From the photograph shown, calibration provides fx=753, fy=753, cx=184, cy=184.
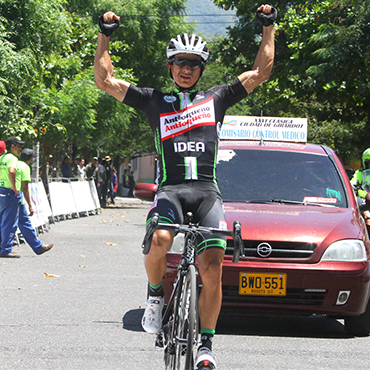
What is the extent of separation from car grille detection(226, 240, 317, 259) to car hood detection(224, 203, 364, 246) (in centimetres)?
4

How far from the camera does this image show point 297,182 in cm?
738

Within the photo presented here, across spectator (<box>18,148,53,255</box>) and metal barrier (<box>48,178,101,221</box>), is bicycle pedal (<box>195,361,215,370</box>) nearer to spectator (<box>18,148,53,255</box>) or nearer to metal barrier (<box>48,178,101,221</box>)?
spectator (<box>18,148,53,255</box>)

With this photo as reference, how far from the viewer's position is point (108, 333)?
20.5 feet

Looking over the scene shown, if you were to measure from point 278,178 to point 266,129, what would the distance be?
1.31 meters

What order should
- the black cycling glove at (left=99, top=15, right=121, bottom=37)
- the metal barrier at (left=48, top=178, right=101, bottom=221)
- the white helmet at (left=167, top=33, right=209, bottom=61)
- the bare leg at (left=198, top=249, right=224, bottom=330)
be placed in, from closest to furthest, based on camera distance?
the bare leg at (left=198, top=249, right=224, bottom=330) → the black cycling glove at (left=99, top=15, right=121, bottom=37) → the white helmet at (left=167, top=33, right=209, bottom=61) → the metal barrier at (left=48, top=178, right=101, bottom=221)

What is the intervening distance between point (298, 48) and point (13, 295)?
1607 cm

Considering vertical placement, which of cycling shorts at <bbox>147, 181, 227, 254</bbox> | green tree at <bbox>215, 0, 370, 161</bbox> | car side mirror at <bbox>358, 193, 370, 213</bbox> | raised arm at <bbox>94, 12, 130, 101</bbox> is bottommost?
car side mirror at <bbox>358, 193, 370, 213</bbox>

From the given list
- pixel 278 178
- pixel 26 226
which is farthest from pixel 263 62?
pixel 26 226

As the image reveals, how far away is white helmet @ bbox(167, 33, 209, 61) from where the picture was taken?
182 inches

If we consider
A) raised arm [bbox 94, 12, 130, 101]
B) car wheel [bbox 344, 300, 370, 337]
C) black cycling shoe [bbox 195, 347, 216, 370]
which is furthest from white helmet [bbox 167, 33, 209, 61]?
car wheel [bbox 344, 300, 370, 337]

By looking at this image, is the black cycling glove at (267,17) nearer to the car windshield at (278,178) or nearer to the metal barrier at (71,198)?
the car windshield at (278,178)

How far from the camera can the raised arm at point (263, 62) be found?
475cm

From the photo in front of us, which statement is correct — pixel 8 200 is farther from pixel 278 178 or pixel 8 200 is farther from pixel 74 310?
pixel 278 178

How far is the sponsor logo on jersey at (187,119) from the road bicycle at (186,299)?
1.86 ft
